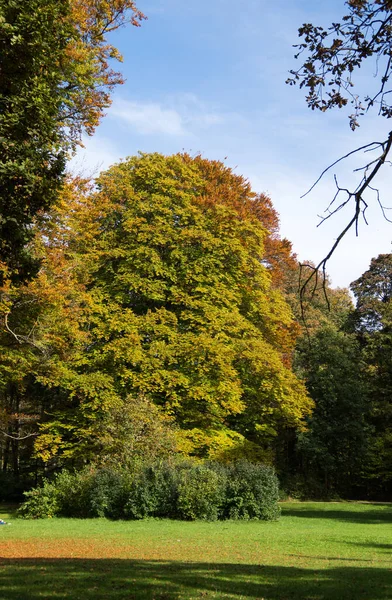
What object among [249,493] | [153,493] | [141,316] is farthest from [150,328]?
[249,493]

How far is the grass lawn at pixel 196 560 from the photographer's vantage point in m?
7.91

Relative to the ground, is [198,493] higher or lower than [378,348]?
lower

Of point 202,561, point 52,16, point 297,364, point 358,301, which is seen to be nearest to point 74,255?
point 52,16

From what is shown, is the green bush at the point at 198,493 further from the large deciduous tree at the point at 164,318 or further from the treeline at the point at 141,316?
the large deciduous tree at the point at 164,318

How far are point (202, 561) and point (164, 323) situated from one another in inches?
550

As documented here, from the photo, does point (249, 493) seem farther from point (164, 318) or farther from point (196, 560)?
point (196, 560)

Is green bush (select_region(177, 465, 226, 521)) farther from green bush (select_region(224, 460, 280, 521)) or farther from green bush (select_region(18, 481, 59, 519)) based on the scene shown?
green bush (select_region(18, 481, 59, 519))

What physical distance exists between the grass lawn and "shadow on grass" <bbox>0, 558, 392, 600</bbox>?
15 millimetres

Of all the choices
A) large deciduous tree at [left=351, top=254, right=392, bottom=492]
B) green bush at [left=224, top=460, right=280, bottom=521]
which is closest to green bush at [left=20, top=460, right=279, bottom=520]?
green bush at [left=224, top=460, right=280, bottom=521]

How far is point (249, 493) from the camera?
21.2 m

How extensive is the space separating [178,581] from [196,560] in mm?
3383

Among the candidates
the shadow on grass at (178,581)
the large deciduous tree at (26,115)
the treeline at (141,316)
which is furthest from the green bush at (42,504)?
the large deciduous tree at (26,115)

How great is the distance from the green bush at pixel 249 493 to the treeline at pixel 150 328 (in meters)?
2.59

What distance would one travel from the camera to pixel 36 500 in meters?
21.3
